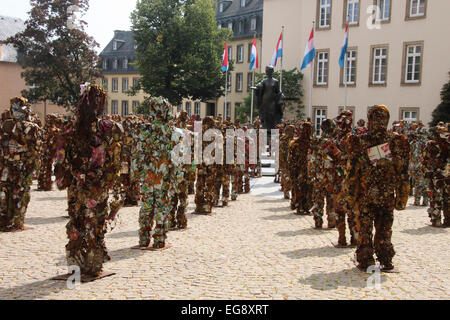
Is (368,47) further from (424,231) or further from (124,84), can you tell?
(124,84)

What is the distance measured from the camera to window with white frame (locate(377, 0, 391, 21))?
3312cm

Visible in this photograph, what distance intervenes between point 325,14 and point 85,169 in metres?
33.0

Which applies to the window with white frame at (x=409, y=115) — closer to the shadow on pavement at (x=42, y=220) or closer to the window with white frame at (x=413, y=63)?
the window with white frame at (x=413, y=63)

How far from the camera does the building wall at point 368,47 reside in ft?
102

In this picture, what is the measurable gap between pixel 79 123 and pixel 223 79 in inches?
1574

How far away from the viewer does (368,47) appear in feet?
112

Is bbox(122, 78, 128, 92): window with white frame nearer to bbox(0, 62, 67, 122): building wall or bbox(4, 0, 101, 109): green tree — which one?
bbox(0, 62, 67, 122): building wall

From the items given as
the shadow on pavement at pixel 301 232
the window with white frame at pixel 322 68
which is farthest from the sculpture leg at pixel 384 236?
the window with white frame at pixel 322 68

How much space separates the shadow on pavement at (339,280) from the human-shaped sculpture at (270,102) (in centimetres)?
1680

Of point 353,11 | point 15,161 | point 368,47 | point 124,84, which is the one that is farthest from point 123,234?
point 124,84

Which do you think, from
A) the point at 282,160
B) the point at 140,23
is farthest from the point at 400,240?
the point at 140,23

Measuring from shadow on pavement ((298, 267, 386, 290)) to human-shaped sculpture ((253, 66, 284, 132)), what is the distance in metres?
16.8

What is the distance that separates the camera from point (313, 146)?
10.6 m
